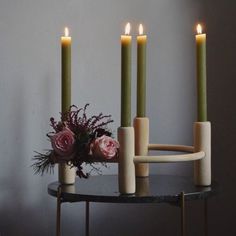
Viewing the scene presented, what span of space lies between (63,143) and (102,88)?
46cm

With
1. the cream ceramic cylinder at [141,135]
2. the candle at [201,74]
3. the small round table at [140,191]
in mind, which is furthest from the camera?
the cream ceramic cylinder at [141,135]

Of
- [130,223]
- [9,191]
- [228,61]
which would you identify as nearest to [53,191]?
[9,191]

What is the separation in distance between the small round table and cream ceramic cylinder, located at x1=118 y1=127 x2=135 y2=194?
24 millimetres

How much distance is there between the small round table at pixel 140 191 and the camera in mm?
1152

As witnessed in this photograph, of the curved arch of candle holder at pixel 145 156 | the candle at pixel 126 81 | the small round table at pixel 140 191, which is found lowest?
the small round table at pixel 140 191

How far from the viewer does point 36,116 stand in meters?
1.56

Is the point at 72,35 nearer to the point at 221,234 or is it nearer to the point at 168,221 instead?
the point at 168,221

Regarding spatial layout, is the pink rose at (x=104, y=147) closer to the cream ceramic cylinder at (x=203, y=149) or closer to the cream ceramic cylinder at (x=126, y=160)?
the cream ceramic cylinder at (x=126, y=160)

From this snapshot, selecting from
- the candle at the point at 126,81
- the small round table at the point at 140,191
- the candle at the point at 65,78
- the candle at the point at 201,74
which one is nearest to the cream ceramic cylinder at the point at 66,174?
the small round table at the point at 140,191

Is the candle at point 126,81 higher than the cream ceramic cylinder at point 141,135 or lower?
higher

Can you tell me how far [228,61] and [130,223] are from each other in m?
0.59

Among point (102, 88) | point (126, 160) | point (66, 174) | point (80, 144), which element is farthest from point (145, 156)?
point (102, 88)

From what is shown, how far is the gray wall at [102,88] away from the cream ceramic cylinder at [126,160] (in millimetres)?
428

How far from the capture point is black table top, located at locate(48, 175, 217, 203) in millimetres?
1153
